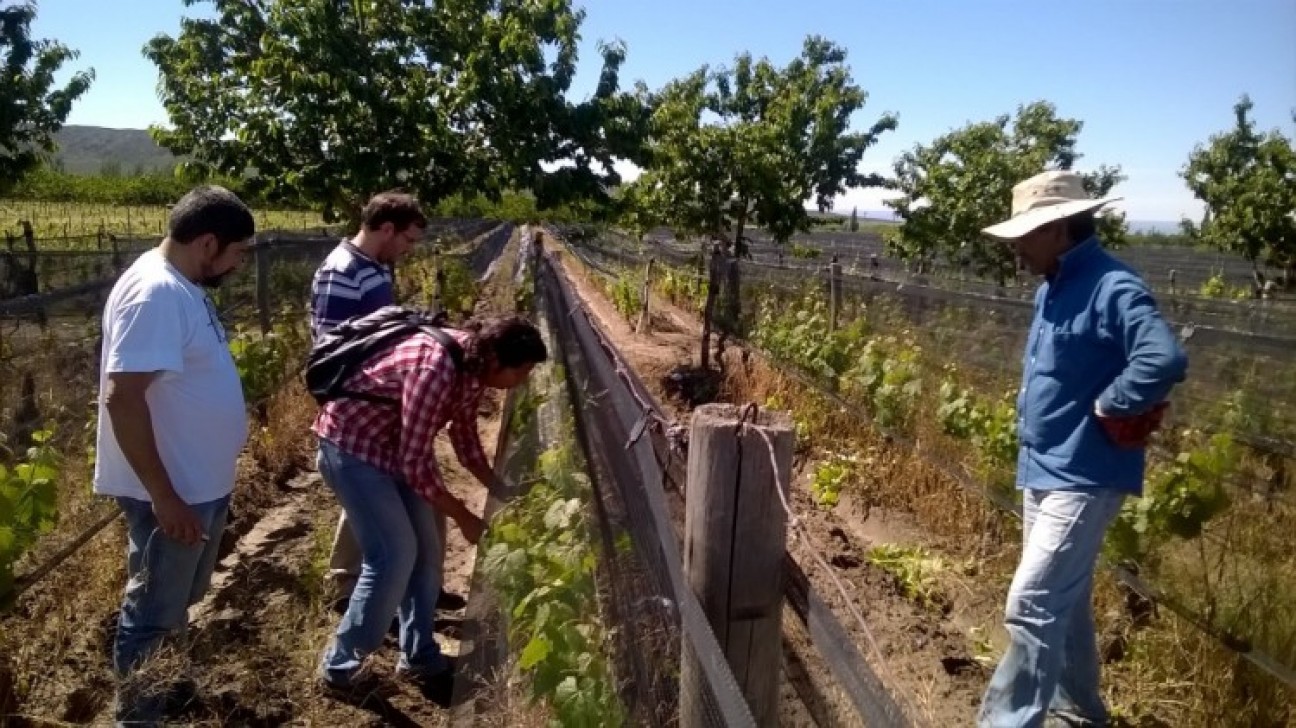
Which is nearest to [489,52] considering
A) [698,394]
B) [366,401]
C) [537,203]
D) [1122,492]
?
[537,203]

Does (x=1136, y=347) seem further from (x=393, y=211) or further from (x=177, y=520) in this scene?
(x=393, y=211)

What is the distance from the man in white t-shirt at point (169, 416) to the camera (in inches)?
102

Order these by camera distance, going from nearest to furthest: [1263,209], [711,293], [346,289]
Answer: [346,289] → [711,293] → [1263,209]

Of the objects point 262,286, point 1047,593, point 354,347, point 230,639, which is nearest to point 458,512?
point 354,347

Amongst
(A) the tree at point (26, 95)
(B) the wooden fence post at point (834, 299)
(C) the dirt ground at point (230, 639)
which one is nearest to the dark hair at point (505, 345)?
(C) the dirt ground at point (230, 639)

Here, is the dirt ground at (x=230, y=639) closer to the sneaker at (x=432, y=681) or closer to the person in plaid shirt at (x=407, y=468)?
the sneaker at (x=432, y=681)

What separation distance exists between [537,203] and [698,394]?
262 centimetres

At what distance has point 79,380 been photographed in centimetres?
532

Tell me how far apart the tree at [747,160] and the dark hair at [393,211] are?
20.7 ft

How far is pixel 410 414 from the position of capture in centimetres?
312

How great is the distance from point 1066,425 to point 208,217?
8.45 ft

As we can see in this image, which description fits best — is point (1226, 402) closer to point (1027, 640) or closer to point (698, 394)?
point (1027, 640)

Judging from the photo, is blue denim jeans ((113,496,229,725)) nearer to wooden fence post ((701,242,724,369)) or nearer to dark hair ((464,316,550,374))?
dark hair ((464,316,550,374))

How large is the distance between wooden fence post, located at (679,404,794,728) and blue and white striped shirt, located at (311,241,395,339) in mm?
2633
